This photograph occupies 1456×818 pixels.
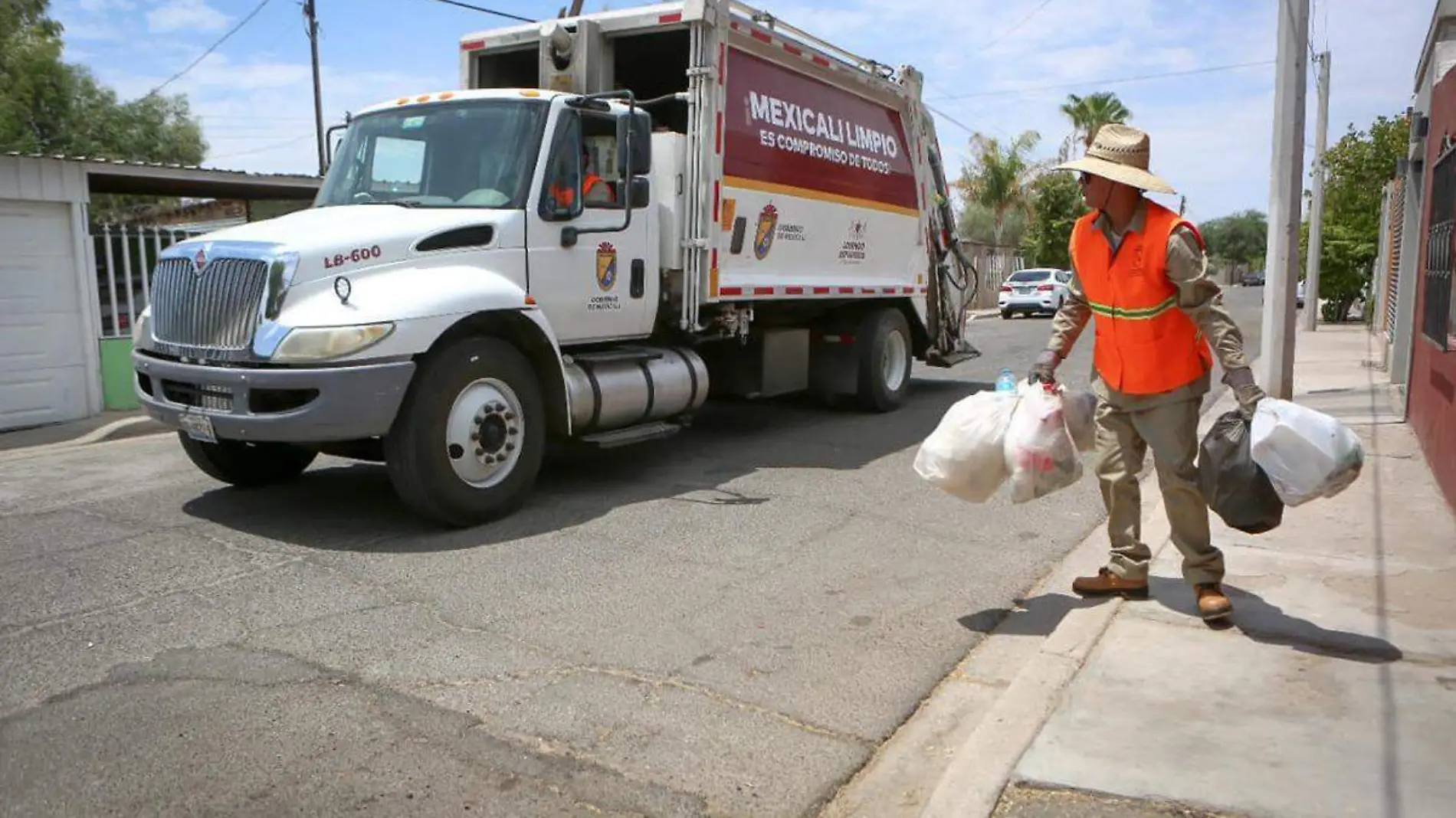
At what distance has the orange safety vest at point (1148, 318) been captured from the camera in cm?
432

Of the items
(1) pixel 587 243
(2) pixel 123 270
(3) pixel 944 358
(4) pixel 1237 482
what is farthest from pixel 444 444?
(2) pixel 123 270

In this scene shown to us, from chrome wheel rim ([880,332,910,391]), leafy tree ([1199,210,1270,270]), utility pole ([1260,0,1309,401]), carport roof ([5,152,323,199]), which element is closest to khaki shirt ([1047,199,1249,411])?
chrome wheel rim ([880,332,910,391])

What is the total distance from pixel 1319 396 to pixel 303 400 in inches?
397

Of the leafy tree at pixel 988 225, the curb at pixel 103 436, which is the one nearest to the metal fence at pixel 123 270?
the curb at pixel 103 436

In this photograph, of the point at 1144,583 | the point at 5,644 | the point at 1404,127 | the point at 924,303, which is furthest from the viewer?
the point at 1404,127

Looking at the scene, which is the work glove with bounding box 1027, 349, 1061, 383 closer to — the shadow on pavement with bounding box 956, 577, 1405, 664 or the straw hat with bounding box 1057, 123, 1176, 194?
the straw hat with bounding box 1057, 123, 1176, 194

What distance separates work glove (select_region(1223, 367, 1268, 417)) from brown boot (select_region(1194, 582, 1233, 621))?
0.74 metres

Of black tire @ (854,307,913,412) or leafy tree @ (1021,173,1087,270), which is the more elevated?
leafy tree @ (1021,173,1087,270)

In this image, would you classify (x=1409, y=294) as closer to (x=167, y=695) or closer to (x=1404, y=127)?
(x=167, y=695)

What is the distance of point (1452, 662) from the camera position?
390 centimetres

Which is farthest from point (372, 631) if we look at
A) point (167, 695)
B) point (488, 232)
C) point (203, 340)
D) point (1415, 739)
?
point (1415, 739)

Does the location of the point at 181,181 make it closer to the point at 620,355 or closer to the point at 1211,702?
the point at 620,355

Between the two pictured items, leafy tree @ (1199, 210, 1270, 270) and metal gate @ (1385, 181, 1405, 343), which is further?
leafy tree @ (1199, 210, 1270, 270)

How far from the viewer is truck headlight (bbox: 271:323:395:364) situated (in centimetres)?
555
